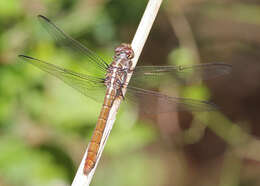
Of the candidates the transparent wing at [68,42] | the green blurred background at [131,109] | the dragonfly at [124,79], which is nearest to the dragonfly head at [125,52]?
the dragonfly at [124,79]

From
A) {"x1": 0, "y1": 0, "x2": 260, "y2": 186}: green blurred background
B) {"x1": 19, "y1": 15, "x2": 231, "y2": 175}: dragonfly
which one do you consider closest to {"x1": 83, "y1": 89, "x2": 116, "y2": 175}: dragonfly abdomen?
{"x1": 19, "y1": 15, "x2": 231, "y2": 175}: dragonfly

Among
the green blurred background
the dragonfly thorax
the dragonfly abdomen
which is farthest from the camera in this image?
the green blurred background

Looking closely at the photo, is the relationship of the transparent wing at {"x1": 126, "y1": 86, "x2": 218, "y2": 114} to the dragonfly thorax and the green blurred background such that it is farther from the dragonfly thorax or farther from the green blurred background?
the green blurred background

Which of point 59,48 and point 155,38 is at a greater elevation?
point 155,38

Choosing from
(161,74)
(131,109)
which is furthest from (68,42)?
(131,109)

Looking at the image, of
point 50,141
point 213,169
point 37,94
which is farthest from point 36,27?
point 213,169

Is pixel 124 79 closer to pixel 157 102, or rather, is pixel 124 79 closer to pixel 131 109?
pixel 157 102

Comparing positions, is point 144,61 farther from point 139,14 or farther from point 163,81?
point 163,81
